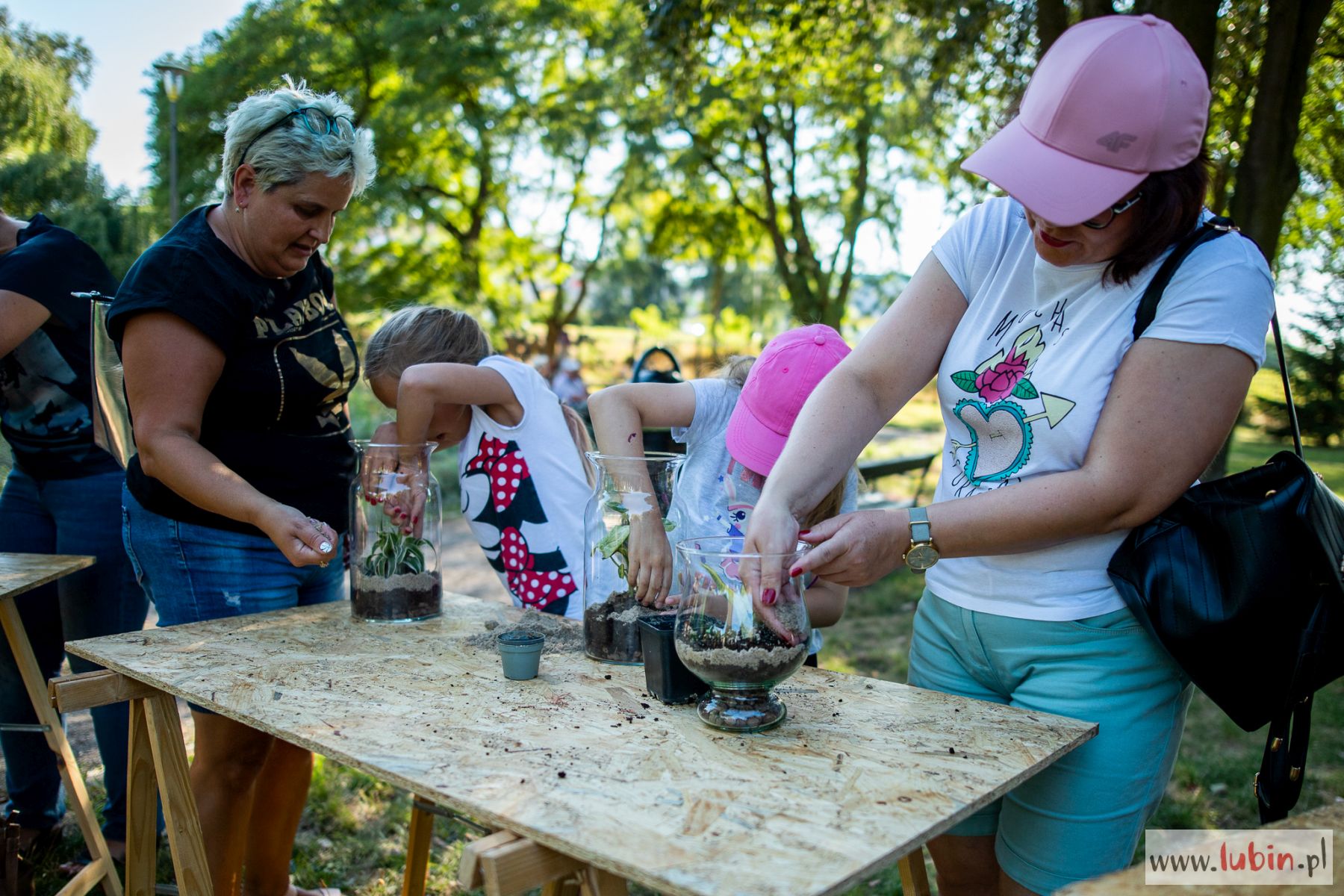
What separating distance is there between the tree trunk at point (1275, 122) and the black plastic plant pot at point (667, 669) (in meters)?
4.11

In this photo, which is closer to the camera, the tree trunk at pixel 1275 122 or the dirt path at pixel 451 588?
the dirt path at pixel 451 588

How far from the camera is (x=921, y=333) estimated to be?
5.85 feet

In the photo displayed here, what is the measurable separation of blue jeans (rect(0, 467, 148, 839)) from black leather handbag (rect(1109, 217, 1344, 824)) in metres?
2.74

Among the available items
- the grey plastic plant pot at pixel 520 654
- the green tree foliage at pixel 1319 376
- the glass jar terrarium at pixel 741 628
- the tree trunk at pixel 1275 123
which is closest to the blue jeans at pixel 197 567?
the grey plastic plant pot at pixel 520 654

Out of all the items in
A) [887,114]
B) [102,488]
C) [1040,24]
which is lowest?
[102,488]

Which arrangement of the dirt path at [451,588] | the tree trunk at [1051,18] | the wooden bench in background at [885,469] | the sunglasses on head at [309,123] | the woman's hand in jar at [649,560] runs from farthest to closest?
the wooden bench in background at [885,469] < the tree trunk at [1051,18] < the dirt path at [451,588] < the sunglasses on head at [309,123] < the woman's hand in jar at [649,560]

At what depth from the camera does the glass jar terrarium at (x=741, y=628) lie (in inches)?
58.9

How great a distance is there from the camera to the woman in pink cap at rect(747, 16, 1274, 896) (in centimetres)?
144

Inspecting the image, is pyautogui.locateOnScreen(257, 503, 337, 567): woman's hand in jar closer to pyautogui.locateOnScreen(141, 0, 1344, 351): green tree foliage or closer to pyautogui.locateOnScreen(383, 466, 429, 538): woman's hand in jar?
pyautogui.locateOnScreen(383, 466, 429, 538): woman's hand in jar

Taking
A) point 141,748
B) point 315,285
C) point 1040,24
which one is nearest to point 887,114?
point 1040,24

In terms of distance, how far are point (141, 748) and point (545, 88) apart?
13.3 meters

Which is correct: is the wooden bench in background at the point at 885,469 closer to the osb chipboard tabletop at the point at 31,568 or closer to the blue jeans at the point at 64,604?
the blue jeans at the point at 64,604

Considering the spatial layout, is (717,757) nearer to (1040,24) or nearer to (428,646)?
(428,646)

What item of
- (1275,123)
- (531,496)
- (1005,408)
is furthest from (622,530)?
(1275,123)
